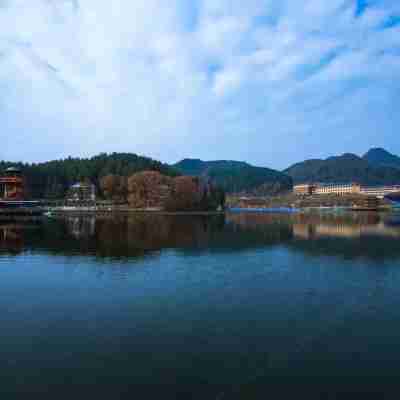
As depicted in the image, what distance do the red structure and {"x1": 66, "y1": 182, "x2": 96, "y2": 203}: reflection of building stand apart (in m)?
11.5

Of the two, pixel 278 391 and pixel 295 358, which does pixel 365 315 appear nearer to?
pixel 295 358

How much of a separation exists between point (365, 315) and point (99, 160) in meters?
102

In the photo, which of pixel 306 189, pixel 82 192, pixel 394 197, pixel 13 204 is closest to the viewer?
pixel 13 204

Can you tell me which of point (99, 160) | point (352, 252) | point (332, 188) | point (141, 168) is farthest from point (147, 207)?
point (332, 188)

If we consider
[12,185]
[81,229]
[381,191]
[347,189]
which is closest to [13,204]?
[12,185]

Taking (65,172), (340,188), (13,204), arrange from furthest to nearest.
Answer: (340,188) → (65,172) → (13,204)

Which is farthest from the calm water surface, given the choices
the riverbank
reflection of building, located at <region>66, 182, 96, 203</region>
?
the riverbank

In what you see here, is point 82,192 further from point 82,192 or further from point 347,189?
point 347,189

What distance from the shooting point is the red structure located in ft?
257

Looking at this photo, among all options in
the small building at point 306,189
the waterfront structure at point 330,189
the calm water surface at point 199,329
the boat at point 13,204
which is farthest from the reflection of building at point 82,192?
the small building at point 306,189

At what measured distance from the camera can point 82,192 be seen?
3501 inches

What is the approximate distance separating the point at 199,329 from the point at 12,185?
8427 centimetres

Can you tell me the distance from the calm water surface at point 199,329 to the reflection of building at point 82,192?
76.0 meters

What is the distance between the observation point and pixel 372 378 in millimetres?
5777
